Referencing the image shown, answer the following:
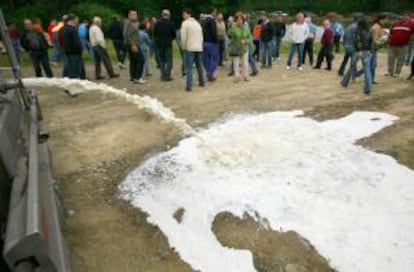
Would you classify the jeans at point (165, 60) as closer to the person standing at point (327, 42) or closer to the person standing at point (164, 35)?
the person standing at point (164, 35)

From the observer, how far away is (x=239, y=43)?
12500 mm

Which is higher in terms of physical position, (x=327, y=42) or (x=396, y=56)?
(x=327, y=42)

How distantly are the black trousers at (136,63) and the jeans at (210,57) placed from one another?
1.82 meters

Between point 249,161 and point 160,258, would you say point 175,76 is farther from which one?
point 160,258

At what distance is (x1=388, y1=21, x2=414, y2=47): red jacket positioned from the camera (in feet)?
41.5

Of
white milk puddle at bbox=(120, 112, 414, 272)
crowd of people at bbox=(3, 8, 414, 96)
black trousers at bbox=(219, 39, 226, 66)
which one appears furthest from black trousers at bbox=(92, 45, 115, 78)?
white milk puddle at bbox=(120, 112, 414, 272)

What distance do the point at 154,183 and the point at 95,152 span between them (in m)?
2.02

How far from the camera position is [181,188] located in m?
6.45

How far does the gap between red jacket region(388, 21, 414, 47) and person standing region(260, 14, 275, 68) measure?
150 inches

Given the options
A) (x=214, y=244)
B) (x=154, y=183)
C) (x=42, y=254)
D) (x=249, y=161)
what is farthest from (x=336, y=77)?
(x=42, y=254)

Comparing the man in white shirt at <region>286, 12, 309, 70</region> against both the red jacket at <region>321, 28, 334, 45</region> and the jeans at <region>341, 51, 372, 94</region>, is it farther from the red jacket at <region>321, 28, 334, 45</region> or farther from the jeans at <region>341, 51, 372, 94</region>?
the jeans at <region>341, 51, 372, 94</region>

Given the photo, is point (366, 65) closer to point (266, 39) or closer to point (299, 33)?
point (299, 33)

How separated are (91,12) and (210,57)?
14.4m

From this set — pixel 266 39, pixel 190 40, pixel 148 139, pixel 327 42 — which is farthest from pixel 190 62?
pixel 327 42
